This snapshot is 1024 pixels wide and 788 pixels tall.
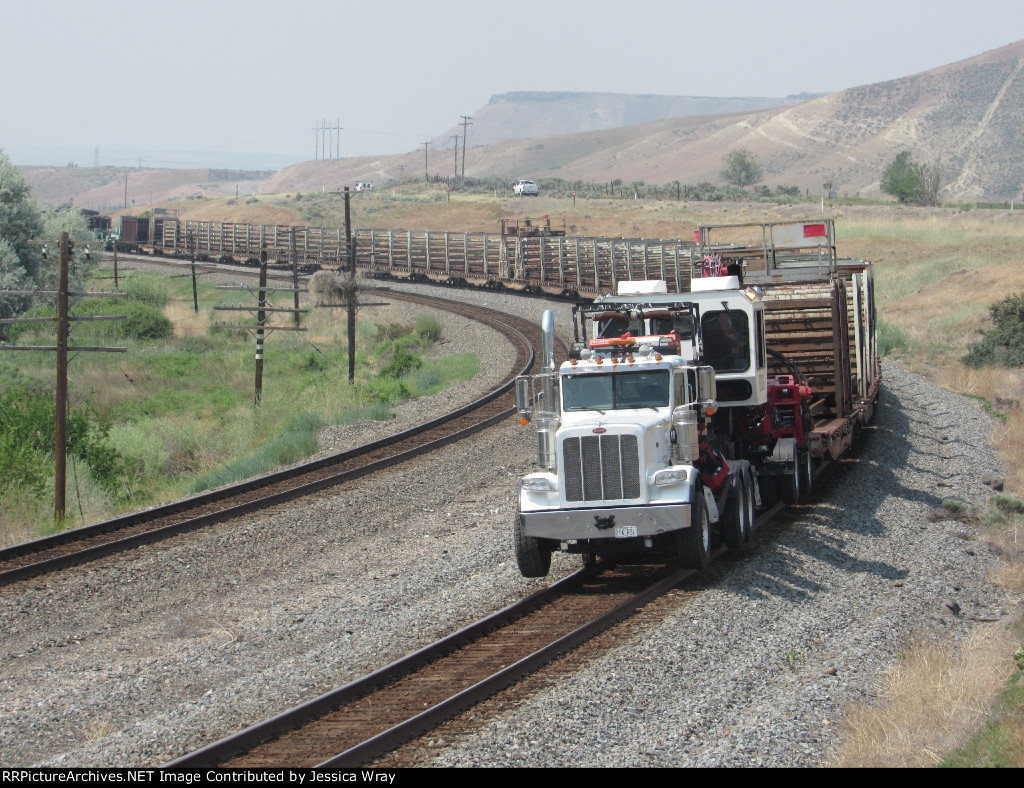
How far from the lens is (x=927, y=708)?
25.9ft

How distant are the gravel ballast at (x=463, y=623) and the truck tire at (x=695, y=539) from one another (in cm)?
35

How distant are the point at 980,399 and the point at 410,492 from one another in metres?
16.0

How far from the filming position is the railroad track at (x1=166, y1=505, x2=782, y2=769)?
770cm

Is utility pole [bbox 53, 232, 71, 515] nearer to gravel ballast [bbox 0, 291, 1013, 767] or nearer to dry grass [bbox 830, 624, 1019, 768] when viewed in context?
gravel ballast [bbox 0, 291, 1013, 767]

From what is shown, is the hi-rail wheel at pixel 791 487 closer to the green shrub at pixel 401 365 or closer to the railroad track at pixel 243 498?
the railroad track at pixel 243 498

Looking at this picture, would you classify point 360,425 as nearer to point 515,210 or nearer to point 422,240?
point 422,240

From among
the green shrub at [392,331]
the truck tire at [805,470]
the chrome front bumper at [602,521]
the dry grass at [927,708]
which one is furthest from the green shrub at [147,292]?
the dry grass at [927,708]

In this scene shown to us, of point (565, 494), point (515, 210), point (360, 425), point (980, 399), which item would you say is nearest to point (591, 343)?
point (565, 494)

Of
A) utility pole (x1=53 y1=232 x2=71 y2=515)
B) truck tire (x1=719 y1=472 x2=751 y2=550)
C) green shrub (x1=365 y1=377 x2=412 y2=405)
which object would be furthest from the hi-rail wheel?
green shrub (x1=365 y1=377 x2=412 y2=405)

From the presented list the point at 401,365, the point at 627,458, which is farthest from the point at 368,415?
the point at 627,458

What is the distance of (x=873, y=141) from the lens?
200m

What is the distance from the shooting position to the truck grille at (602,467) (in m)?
11.2

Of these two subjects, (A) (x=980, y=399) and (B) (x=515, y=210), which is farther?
(B) (x=515, y=210)

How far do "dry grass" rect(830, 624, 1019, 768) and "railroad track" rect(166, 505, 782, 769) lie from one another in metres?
2.89
